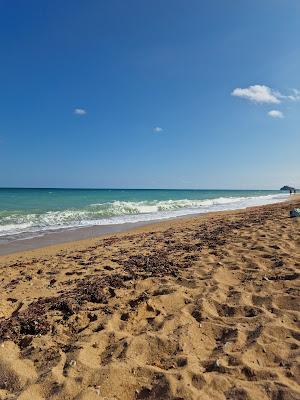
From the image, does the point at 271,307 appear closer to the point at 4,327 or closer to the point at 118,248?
the point at 4,327

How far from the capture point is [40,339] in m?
4.07

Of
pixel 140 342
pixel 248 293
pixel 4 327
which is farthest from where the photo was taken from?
pixel 248 293

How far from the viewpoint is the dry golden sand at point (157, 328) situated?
3.11 m

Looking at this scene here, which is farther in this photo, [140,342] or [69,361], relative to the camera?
[140,342]

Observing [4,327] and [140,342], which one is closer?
[140,342]

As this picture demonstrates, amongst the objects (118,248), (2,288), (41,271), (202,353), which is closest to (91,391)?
(202,353)

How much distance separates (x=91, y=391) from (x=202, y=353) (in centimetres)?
117

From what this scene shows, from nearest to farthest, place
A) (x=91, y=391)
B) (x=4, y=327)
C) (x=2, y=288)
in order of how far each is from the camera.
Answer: (x=91, y=391) → (x=4, y=327) → (x=2, y=288)

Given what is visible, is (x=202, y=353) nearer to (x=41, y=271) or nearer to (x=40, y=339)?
(x=40, y=339)

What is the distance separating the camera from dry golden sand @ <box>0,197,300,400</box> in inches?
123

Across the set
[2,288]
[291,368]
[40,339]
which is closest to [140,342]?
[40,339]

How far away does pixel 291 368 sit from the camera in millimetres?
3201

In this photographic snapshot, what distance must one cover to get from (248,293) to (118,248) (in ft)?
15.7

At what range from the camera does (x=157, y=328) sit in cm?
415
